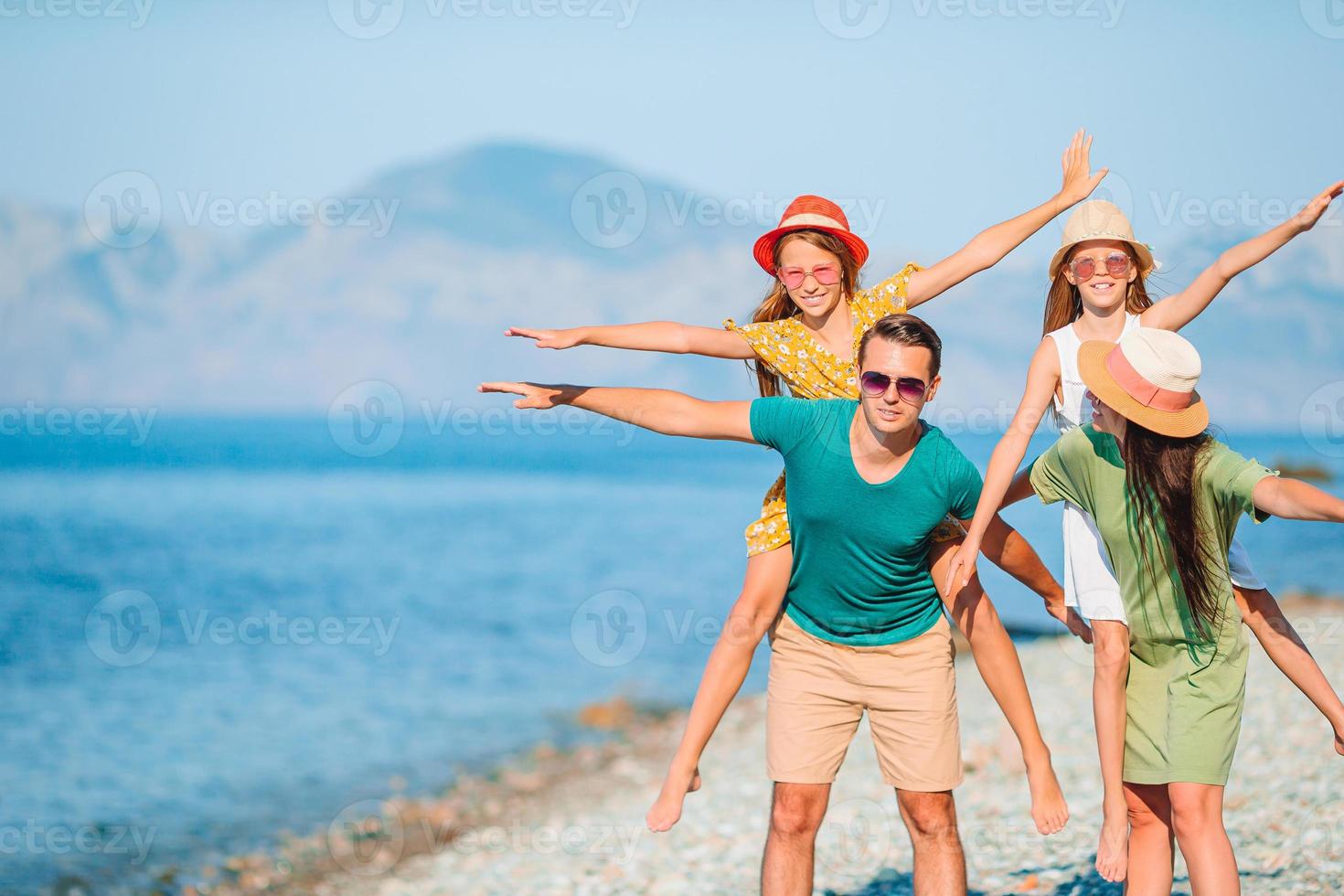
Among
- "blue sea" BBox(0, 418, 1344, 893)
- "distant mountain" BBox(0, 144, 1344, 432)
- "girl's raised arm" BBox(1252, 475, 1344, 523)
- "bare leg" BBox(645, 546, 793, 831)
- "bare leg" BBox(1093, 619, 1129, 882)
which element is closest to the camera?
"girl's raised arm" BBox(1252, 475, 1344, 523)

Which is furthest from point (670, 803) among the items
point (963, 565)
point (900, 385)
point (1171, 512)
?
point (1171, 512)

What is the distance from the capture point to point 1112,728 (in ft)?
15.0

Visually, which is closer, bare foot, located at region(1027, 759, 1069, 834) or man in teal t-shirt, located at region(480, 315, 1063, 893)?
man in teal t-shirt, located at region(480, 315, 1063, 893)

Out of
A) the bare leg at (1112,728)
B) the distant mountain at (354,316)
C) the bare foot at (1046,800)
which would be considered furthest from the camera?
the distant mountain at (354,316)

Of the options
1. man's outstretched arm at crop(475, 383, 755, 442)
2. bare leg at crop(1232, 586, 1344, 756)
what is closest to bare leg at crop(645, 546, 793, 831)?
man's outstretched arm at crop(475, 383, 755, 442)

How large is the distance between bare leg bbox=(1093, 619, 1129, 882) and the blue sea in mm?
8547

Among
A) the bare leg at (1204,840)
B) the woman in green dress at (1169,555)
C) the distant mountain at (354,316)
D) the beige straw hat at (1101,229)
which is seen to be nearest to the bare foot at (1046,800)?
the woman in green dress at (1169,555)

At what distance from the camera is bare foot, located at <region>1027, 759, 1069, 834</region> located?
16.2 ft

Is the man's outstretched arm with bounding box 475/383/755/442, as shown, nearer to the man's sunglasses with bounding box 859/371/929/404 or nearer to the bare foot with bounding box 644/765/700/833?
the man's sunglasses with bounding box 859/371/929/404

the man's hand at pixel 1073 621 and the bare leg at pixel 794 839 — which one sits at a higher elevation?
the man's hand at pixel 1073 621

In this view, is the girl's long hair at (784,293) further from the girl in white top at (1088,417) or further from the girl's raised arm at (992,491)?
the girl's raised arm at (992,491)

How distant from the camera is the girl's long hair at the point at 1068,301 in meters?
5.10

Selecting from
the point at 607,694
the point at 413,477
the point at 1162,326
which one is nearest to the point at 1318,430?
the point at 413,477

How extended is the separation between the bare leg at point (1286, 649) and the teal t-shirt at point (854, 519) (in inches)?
41.0
